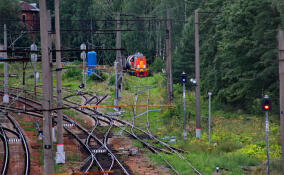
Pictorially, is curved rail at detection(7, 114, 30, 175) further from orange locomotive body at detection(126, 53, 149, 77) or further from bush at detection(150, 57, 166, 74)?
bush at detection(150, 57, 166, 74)

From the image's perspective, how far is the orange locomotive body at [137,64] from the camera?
142 ft

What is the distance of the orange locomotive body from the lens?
43156mm

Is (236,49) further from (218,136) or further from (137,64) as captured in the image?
(137,64)

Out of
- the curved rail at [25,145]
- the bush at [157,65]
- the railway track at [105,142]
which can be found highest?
the bush at [157,65]

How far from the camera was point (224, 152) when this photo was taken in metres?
18.1

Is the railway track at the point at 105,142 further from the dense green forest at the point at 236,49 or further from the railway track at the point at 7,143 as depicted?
the dense green forest at the point at 236,49

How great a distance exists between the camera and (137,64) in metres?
43.1

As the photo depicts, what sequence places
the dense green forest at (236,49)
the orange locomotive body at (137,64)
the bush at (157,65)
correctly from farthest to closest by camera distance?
1. the bush at (157,65)
2. the orange locomotive body at (137,64)
3. the dense green forest at (236,49)

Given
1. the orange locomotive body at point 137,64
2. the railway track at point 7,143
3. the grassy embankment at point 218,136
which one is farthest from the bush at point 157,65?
the railway track at point 7,143

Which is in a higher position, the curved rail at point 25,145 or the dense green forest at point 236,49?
the dense green forest at point 236,49

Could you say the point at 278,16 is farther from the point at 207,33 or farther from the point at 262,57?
the point at 207,33

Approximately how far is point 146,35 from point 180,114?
27.9m

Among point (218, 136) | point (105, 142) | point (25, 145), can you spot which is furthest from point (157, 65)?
point (25, 145)

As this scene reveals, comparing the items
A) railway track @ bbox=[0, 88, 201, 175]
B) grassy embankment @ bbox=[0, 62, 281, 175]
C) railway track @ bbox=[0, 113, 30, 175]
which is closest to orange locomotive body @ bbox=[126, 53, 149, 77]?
grassy embankment @ bbox=[0, 62, 281, 175]
